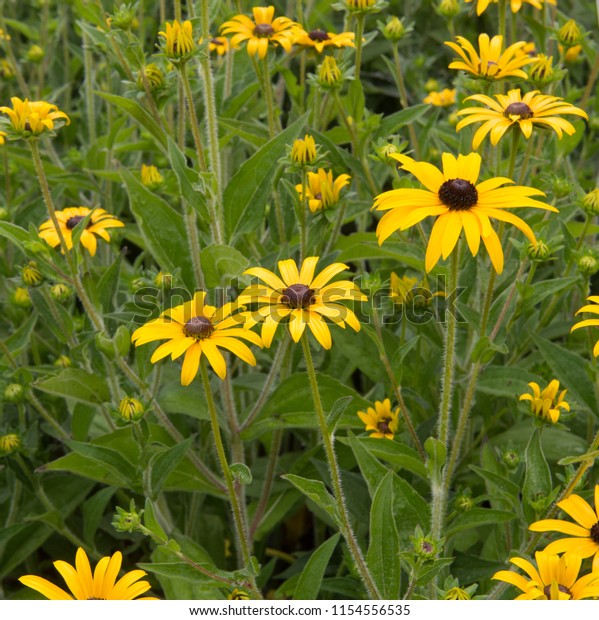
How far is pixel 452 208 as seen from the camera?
1197mm

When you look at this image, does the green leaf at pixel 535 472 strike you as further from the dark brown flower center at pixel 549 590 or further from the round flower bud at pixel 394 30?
the round flower bud at pixel 394 30

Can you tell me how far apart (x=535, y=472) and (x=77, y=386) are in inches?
Result: 34.2

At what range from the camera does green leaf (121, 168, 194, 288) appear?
1.72 metres

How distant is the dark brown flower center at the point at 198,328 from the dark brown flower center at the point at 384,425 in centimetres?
52

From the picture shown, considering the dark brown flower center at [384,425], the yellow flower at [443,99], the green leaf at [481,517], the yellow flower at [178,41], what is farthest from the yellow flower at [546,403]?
the yellow flower at [443,99]

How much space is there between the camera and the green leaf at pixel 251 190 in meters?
1.68

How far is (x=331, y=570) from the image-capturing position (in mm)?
1872

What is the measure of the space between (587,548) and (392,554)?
1.00 feet

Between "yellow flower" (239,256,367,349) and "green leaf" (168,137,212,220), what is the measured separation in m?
0.34

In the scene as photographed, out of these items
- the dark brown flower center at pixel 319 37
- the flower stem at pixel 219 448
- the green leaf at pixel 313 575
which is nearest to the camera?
the flower stem at pixel 219 448

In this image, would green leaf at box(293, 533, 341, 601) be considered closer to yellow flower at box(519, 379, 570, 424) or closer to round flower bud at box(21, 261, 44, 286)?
yellow flower at box(519, 379, 570, 424)

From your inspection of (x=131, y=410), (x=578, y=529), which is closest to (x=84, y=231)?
(x=131, y=410)

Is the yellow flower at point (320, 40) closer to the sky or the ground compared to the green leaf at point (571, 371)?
closer to the sky

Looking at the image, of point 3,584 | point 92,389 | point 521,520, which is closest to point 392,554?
point 521,520
